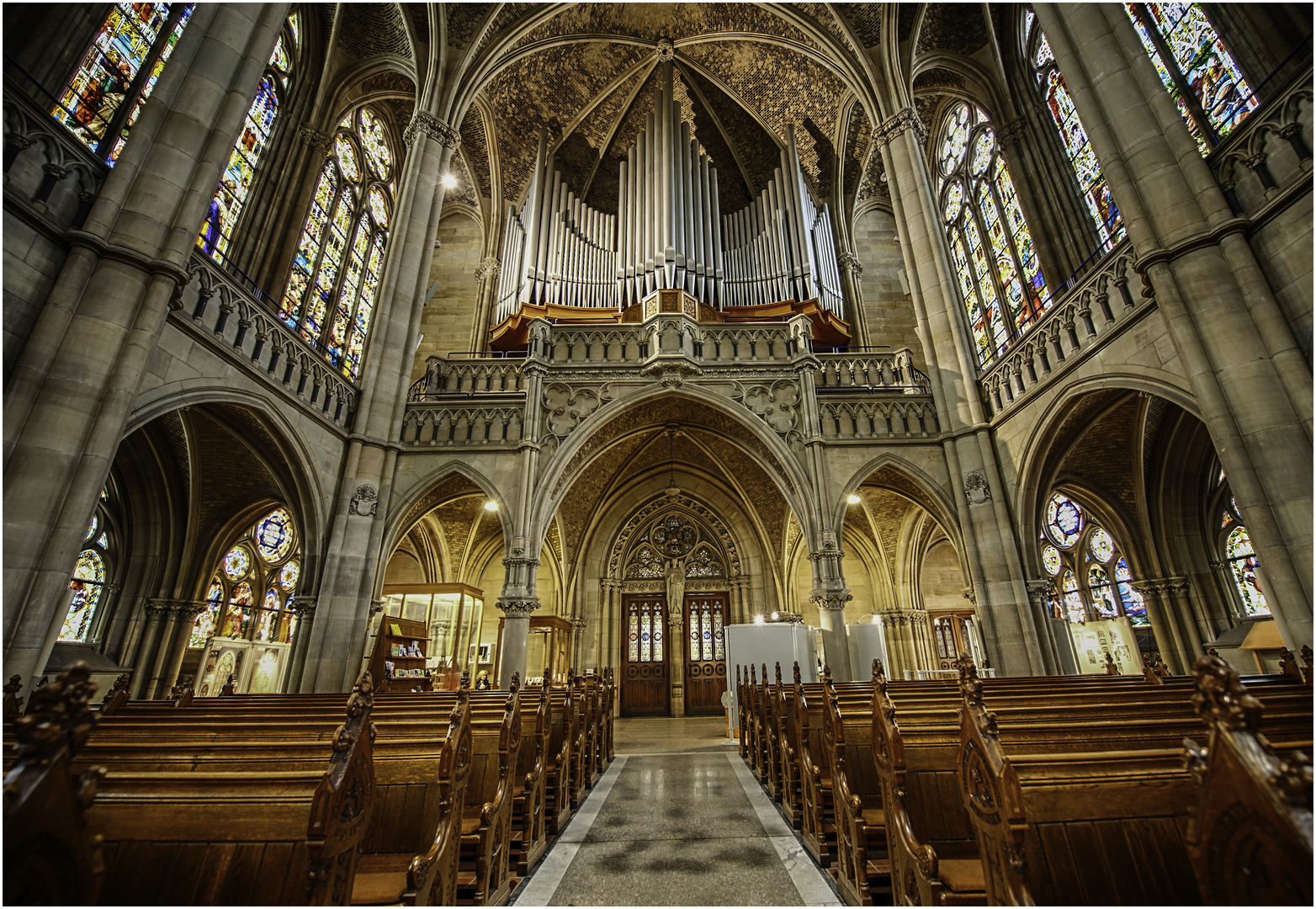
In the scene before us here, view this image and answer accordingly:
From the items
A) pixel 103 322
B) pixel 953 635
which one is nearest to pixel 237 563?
pixel 103 322

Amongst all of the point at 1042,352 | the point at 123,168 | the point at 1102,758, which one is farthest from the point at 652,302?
the point at 1102,758

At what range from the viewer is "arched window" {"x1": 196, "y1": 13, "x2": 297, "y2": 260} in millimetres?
8688

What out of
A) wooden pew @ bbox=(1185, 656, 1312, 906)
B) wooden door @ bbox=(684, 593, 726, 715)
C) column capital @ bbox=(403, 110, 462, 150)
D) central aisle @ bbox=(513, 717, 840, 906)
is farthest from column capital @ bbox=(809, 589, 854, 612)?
column capital @ bbox=(403, 110, 462, 150)

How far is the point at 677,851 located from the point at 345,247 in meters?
12.2

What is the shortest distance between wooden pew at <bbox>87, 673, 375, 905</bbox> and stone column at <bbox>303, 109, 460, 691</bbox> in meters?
7.31

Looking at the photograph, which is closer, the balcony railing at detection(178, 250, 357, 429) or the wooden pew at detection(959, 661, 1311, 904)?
the wooden pew at detection(959, 661, 1311, 904)

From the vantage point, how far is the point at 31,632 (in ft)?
15.3

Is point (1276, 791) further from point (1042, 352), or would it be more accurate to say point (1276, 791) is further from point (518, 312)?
point (518, 312)

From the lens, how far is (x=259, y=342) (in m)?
8.01

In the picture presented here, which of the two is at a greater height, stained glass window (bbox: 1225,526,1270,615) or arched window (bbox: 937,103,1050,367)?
arched window (bbox: 937,103,1050,367)

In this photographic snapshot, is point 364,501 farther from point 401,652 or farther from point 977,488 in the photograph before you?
point 977,488

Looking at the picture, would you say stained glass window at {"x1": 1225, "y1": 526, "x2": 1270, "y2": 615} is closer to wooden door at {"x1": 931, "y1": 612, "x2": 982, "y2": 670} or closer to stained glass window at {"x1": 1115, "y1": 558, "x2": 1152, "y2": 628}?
stained glass window at {"x1": 1115, "y1": 558, "x2": 1152, "y2": 628}

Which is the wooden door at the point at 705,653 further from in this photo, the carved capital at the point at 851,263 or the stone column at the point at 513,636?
the carved capital at the point at 851,263

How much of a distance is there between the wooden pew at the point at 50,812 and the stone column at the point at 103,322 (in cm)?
464
